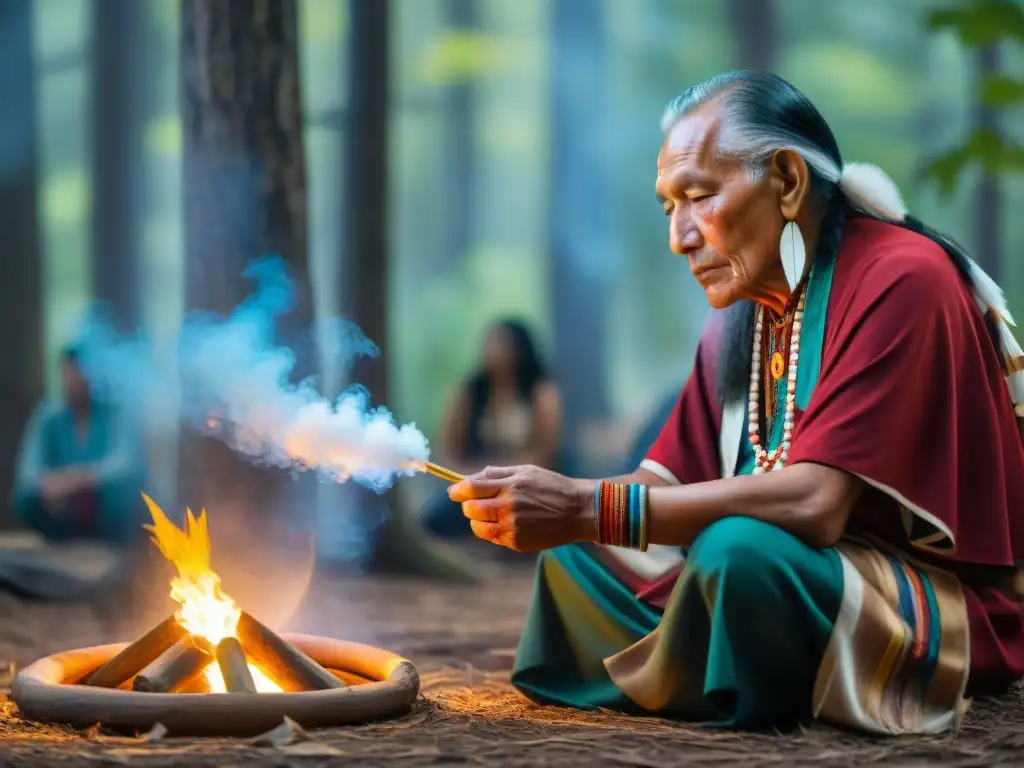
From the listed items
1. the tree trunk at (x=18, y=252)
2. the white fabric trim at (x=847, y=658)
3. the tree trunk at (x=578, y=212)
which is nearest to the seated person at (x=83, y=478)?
the tree trunk at (x=18, y=252)

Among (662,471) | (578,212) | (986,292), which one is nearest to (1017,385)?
(986,292)

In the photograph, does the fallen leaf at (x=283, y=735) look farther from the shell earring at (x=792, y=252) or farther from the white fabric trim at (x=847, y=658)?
the shell earring at (x=792, y=252)

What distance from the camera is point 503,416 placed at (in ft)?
29.4

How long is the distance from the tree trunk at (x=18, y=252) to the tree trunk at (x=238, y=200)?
17.6 ft

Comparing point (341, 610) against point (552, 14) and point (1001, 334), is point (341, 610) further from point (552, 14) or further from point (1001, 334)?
point (552, 14)

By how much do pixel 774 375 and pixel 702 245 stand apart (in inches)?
17.8

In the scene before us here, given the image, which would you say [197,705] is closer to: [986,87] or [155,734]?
[155,734]

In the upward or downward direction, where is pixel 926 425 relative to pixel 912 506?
upward

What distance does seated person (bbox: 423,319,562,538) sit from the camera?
8859 mm

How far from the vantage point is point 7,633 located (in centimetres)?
541

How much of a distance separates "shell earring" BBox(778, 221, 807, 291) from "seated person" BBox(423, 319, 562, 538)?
17.4 feet

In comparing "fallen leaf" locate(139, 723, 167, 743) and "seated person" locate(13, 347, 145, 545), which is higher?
"seated person" locate(13, 347, 145, 545)

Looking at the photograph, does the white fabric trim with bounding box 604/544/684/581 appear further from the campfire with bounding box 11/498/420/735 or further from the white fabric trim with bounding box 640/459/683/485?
the campfire with bounding box 11/498/420/735

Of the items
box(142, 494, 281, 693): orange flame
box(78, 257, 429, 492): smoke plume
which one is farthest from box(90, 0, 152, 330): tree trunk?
box(142, 494, 281, 693): orange flame
